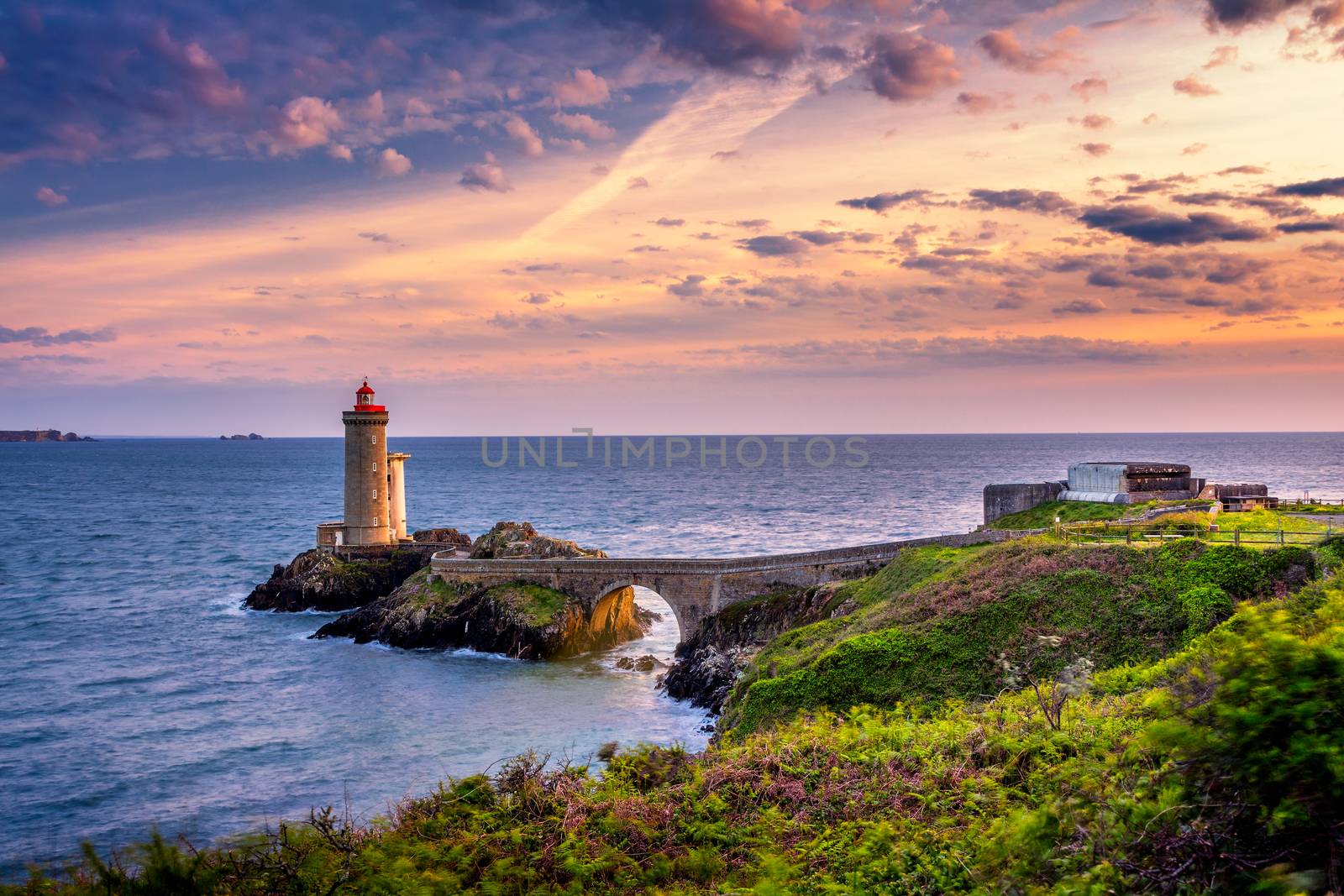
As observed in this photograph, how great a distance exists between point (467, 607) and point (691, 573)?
13550 millimetres

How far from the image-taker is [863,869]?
35.4ft

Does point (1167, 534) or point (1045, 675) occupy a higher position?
point (1167, 534)

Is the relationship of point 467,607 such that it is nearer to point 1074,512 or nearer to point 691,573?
point 691,573

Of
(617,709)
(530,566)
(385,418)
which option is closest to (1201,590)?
(617,709)

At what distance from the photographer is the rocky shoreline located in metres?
49.3

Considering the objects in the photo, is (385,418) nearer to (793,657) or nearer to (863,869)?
(793,657)

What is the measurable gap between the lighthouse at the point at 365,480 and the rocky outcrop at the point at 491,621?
36.2 feet

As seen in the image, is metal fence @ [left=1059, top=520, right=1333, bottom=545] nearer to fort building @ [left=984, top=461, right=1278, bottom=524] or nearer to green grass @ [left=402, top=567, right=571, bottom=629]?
fort building @ [left=984, top=461, right=1278, bottom=524]

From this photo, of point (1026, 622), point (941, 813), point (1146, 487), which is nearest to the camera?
point (941, 813)

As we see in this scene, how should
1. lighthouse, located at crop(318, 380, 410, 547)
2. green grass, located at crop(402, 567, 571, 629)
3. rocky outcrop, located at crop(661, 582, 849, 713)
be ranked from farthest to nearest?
lighthouse, located at crop(318, 380, 410, 547), green grass, located at crop(402, 567, 571, 629), rocky outcrop, located at crop(661, 582, 849, 713)

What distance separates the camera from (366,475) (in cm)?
6475

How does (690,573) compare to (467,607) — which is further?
(467,607)

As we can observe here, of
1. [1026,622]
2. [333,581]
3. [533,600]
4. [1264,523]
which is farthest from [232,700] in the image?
[1264,523]

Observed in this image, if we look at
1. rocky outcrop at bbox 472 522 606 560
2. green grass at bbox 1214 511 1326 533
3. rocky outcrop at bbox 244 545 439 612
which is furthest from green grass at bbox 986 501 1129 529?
rocky outcrop at bbox 244 545 439 612
